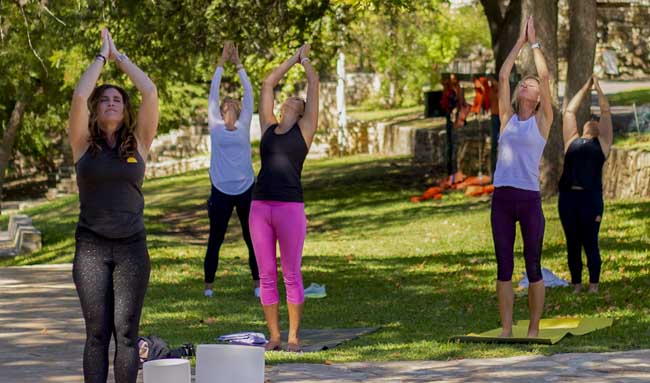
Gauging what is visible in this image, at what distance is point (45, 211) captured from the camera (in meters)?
→ 31.8

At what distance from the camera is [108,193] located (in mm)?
6949

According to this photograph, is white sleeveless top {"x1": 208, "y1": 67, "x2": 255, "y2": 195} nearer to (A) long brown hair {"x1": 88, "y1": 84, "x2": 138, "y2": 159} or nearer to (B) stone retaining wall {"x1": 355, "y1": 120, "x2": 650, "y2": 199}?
(A) long brown hair {"x1": 88, "y1": 84, "x2": 138, "y2": 159}

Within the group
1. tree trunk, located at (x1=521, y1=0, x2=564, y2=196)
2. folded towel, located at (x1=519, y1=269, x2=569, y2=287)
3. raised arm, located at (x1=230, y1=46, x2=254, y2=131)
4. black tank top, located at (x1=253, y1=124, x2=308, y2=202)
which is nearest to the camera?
black tank top, located at (x1=253, y1=124, x2=308, y2=202)

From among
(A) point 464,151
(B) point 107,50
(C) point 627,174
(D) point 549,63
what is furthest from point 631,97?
(B) point 107,50

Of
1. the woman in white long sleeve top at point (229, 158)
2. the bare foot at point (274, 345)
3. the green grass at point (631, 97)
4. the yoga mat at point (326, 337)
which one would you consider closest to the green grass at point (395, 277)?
the yoga mat at point (326, 337)

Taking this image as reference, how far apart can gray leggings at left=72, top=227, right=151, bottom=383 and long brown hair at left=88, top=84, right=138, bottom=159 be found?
44cm

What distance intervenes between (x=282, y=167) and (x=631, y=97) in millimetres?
20774

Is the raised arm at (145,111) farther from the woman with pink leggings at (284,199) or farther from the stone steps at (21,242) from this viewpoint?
the stone steps at (21,242)

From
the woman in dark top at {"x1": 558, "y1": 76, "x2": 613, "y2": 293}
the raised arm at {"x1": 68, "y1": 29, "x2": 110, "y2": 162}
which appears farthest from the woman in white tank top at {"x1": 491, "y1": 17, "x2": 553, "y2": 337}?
the raised arm at {"x1": 68, "y1": 29, "x2": 110, "y2": 162}

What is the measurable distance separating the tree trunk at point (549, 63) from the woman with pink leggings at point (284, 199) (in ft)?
41.1

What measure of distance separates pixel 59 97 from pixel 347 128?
32.3ft

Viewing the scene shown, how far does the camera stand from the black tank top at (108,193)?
6.93 meters

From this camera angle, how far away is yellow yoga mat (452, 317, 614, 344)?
9.93 metres

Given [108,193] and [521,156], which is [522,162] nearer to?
[521,156]
